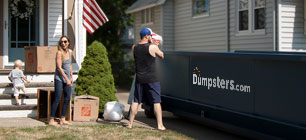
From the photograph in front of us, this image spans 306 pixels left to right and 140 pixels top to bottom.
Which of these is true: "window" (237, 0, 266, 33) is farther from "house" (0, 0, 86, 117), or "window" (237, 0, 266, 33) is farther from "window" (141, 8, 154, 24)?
"window" (141, 8, 154, 24)

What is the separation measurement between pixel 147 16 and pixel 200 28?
5069mm

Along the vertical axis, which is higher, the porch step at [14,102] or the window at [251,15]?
the window at [251,15]

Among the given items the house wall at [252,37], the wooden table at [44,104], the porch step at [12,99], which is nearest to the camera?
the wooden table at [44,104]

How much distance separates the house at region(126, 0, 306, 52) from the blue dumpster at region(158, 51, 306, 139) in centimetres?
514

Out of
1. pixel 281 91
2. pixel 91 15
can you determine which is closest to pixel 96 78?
pixel 91 15

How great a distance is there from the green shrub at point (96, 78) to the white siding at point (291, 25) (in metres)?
5.64

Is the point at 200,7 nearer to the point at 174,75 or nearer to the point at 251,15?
the point at 251,15

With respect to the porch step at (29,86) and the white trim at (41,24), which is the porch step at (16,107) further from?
the white trim at (41,24)

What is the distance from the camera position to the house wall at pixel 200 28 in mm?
16312

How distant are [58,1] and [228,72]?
6744 mm

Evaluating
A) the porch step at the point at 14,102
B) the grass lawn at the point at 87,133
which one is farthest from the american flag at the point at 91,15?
the grass lawn at the point at 87,133

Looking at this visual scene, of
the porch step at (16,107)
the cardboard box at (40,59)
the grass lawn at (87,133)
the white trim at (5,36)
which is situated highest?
the white trim at (5,36)

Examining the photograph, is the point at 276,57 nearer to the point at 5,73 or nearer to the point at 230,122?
the point at 230,122

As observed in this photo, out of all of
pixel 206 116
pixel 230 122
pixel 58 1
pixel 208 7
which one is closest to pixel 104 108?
pixel 206 116
